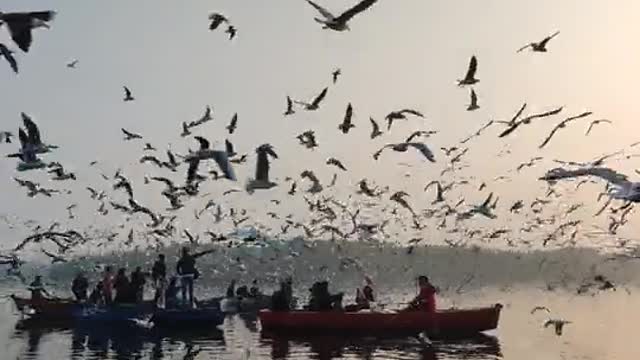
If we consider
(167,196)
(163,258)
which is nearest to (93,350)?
(163,258)

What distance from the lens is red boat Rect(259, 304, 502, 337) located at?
119ft

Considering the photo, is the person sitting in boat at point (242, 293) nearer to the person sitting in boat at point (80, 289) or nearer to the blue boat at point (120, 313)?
the person sitting in boat at point (80, 289)

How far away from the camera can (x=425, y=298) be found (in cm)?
3550

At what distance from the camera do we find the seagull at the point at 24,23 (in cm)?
1421

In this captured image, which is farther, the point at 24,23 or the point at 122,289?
the point at 122,289

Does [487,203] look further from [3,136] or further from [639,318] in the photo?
[639,318]

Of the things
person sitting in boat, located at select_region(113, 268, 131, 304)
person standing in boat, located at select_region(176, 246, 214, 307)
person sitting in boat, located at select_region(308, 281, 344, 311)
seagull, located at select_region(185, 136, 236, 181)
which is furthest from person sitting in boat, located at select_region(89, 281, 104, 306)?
seagull, located at select_region(185, 136, 236, 181)

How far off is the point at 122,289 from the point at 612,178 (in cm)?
2737

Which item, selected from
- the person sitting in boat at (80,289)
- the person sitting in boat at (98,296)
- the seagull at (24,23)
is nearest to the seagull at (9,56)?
the seagull at (24,23)

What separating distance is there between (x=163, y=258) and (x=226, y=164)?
1840 cm

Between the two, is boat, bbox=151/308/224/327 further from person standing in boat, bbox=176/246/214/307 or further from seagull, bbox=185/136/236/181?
seagull, bbox=185/136/236/181

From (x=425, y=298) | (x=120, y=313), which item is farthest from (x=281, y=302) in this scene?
(x=120, y=313)

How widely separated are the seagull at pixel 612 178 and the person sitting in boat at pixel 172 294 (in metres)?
25.9

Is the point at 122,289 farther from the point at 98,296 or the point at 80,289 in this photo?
the point at 80,289
